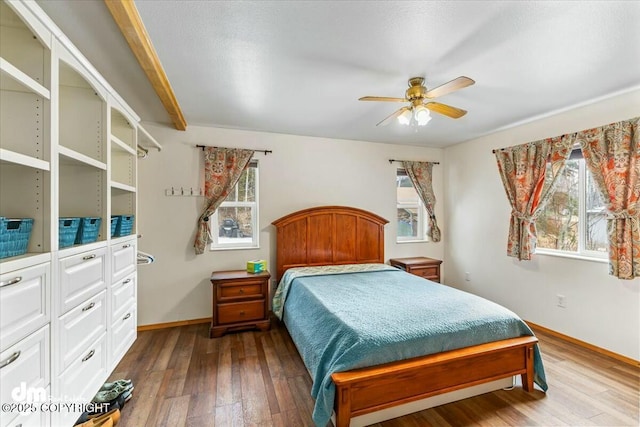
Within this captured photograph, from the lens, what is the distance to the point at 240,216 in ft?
12.1

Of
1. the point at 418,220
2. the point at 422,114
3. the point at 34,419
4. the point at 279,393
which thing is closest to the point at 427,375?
the point at 279,393

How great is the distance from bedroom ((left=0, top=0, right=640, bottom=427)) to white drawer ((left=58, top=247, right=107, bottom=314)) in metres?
1.42

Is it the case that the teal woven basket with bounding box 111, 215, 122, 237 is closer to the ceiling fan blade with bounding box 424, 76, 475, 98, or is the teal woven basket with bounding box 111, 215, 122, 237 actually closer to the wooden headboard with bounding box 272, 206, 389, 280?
the wooden headboard with bounding box 272, 206, 389, 280

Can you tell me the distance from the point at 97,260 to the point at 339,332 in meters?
1.58

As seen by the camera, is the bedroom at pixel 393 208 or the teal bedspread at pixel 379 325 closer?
the teal bedspread at pixel 379 325

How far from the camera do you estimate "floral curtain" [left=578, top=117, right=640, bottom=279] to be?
7.85ft

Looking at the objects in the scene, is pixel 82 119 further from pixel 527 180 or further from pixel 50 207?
pixel 527 180

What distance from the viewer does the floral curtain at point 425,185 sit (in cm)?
436

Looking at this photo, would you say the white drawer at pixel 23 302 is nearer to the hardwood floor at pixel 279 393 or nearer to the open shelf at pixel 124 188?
the open shelf at pixel 124 188

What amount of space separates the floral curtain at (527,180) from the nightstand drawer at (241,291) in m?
3.17

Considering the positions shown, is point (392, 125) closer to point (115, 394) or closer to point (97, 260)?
point (97, 260)

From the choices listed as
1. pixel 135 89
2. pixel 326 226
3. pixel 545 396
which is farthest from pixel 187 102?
pixel 545 396

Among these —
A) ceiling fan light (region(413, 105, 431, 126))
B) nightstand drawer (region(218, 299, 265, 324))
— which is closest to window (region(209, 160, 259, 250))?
nightstand drawer (region(218, 299, 265, 324))

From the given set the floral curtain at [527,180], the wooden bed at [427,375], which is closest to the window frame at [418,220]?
the floral curtain at [527,180]
